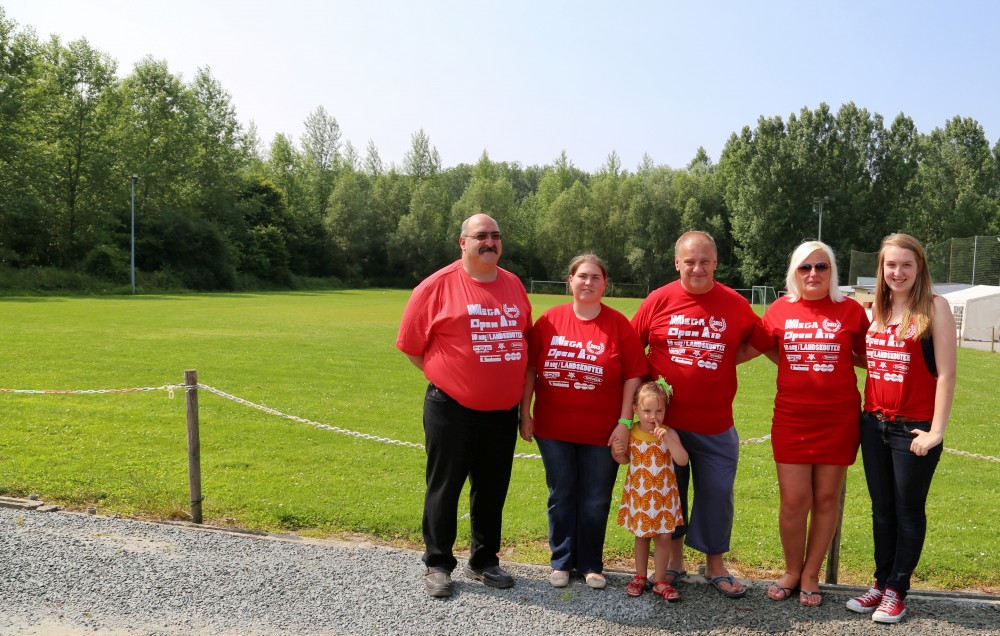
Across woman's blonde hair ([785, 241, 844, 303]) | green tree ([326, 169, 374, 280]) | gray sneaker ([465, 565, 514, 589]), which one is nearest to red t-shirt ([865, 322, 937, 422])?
woman's blonde hair ([785, 241, 844, 303])

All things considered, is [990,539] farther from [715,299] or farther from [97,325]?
[97,325]

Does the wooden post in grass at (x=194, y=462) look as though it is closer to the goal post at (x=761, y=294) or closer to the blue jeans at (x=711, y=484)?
the blue jeans at (x=711, y=484)

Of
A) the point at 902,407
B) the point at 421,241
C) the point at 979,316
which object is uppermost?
the point at 421,241

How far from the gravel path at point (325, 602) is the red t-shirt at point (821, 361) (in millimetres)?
1050

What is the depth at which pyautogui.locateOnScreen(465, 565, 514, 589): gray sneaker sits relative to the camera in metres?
4.09

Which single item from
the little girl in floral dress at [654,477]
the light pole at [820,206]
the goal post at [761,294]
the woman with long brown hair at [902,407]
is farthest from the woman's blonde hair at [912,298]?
the light pole at [820,206]

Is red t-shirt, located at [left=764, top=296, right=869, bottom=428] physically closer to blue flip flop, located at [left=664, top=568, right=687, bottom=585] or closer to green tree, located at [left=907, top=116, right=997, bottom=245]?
blue flip flop, located at [left=664, top=568, right=687, bottom=585]

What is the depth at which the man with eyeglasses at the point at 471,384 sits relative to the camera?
13.1 ft

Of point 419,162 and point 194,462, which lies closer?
point 194,462

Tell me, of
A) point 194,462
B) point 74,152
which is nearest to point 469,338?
point 194,462

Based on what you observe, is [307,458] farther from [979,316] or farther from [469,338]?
[979,316]

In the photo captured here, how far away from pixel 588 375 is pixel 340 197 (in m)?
70.4

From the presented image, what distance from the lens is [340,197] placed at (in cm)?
7138

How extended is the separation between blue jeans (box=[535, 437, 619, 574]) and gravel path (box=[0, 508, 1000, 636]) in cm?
18
